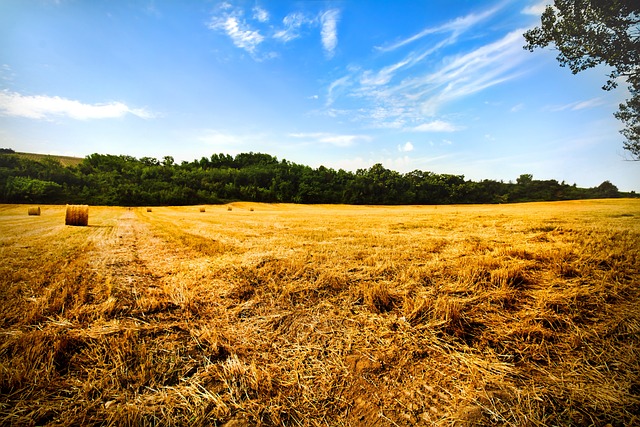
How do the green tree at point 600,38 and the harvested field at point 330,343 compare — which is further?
the green tree at point 600,38

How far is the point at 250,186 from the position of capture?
70188 mm

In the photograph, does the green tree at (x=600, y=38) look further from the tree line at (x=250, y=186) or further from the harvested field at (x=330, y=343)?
the tree line at (x=250, y=186)

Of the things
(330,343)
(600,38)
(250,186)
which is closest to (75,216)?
(330,343)

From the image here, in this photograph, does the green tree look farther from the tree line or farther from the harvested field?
the tree line

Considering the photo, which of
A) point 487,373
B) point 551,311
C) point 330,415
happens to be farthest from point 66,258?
point 551,311

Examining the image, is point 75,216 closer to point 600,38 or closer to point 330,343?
point 330,343

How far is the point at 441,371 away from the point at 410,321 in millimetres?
682

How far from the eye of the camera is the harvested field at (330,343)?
5.41 ft

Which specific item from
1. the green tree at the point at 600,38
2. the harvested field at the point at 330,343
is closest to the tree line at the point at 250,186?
the green tree at the point at 600,38

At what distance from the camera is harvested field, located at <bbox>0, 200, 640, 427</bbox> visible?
165cm

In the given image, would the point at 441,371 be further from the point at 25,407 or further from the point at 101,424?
the point at 25,407

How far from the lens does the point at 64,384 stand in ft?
5.77

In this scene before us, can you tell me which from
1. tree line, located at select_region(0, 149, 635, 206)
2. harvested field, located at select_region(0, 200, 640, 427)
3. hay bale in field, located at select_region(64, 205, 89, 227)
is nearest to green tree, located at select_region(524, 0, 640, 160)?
harvested field, located at select_region(0, 200, 640, 427)

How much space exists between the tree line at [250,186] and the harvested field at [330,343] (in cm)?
6156
